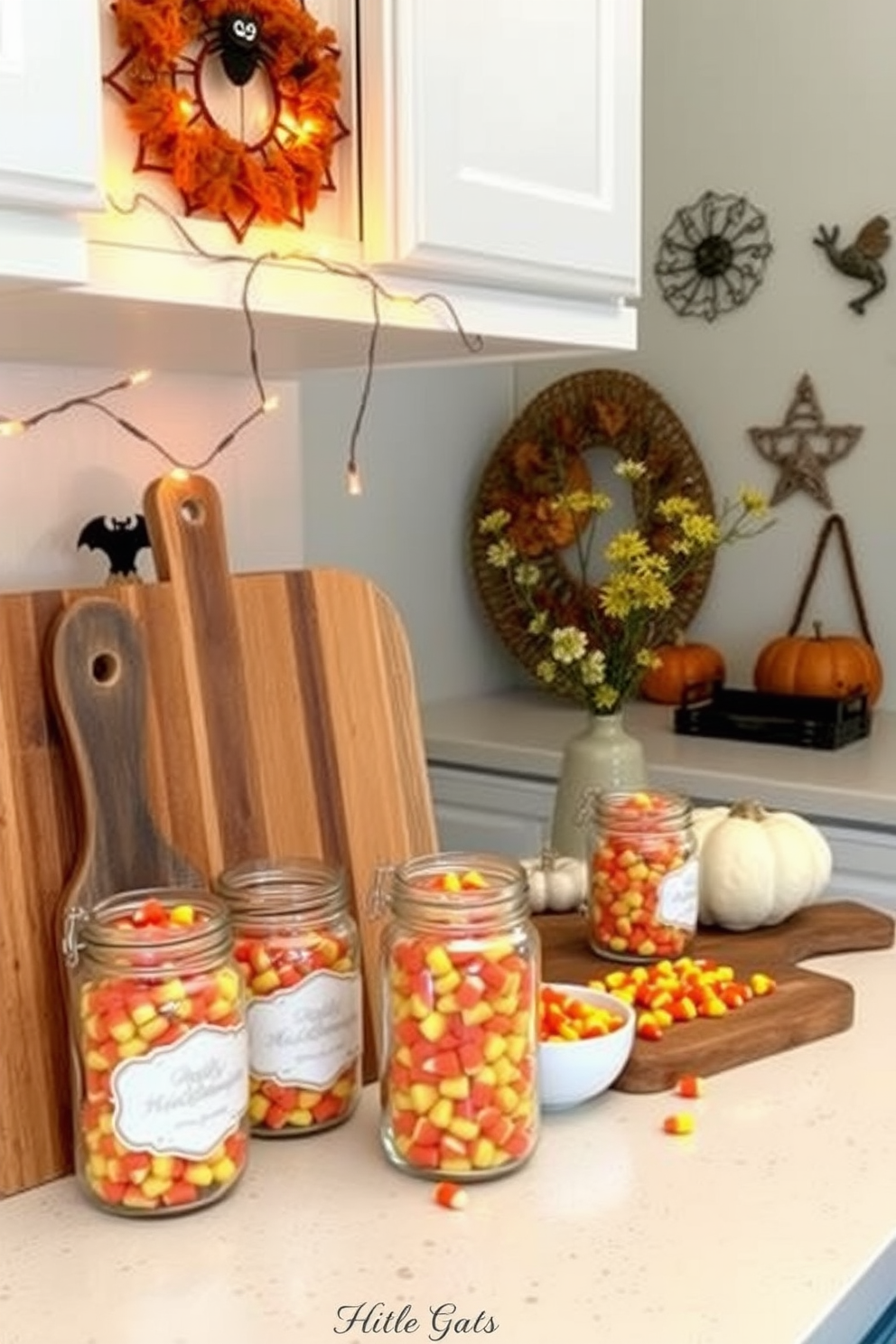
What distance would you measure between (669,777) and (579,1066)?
1.26m

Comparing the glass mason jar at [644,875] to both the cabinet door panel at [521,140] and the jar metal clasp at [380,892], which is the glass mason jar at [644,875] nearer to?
the jar metal clasp at [380,892]

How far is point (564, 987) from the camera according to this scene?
116cm

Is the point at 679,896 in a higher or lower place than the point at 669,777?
higher

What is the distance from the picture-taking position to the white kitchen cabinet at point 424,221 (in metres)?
0.97

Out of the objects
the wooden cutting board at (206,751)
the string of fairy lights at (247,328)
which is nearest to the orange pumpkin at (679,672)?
the string of fairy lights at (247,328)

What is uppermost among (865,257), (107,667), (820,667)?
(865,257)

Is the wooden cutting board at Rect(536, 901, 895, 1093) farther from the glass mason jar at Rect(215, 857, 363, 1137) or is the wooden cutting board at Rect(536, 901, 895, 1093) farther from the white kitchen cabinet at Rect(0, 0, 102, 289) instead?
the white kitchen cabinet at Rect(0, 0, 102, 289)

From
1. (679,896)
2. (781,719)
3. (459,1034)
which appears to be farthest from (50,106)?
(781,719)

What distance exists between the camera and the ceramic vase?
1626mm

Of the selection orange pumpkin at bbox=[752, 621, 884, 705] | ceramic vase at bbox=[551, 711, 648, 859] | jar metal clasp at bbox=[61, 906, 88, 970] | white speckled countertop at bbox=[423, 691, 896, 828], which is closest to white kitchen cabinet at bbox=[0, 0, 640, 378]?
jar metal clasp at bbox=[61, 906, 88, 970]

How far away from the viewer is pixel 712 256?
2.86 meters

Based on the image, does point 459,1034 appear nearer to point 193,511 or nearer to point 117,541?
point 193,511

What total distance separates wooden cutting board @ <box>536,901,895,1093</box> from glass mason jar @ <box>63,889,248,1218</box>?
33cm

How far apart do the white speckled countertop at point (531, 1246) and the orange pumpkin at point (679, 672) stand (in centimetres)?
173
